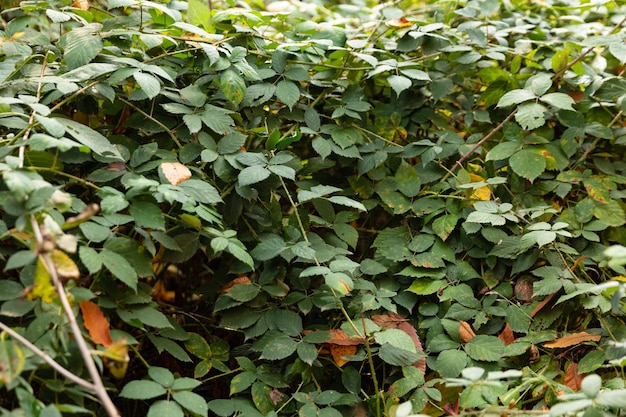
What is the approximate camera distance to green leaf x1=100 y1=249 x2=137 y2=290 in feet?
3.94

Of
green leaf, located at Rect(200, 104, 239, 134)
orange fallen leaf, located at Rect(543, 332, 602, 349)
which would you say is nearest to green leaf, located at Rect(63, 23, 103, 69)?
green leaf, located at Rect(200, 104, 239, 134)

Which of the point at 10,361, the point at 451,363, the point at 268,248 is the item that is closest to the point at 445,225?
the point at 451,363

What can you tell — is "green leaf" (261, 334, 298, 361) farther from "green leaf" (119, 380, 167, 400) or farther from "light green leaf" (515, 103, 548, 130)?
"light green leaf" (515, 103, 548, 130)

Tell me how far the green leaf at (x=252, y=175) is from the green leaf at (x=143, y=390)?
1.62 ft

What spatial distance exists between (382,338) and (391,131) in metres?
0.68

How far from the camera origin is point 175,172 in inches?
56.6

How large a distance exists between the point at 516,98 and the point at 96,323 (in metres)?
1.22

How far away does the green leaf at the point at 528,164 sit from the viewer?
1732 millimetres

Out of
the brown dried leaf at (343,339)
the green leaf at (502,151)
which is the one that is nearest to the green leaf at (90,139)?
the brown dried leaf at (343,339)

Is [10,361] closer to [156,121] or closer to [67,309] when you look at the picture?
[67,309]

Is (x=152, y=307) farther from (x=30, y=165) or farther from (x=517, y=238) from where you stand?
(x=517, y=238)

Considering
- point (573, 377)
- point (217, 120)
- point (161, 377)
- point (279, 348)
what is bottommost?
point (573, 377)

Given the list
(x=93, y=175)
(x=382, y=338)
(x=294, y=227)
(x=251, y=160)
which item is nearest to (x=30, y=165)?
(x=93, y=175)

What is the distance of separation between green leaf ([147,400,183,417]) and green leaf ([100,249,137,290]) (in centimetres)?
23
